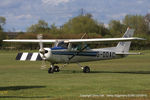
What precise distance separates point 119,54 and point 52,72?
501 centimetres

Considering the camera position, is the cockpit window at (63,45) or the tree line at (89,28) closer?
the cockpit window at (63,45)

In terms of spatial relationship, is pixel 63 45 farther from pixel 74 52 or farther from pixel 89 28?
pixel 89 28

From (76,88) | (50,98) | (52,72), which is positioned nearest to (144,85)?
(76,88)

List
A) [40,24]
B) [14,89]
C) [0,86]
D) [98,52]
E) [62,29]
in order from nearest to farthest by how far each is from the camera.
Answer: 1. [14,89]
2. [0,86]
3. [98,52]
4. [62,29]
5. [40,24]

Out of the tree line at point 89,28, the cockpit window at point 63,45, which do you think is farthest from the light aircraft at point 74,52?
the tree line at point 89,28

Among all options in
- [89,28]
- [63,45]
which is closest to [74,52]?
[63,45]

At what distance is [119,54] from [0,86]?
38.3 ft

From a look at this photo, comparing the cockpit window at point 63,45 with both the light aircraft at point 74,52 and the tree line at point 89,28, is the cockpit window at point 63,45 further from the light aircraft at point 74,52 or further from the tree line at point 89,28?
the tree line at point 89,28

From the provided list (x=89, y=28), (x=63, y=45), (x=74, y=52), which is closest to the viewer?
(x=63, y=45)

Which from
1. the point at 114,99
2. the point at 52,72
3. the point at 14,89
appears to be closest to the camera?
the point at 114,99

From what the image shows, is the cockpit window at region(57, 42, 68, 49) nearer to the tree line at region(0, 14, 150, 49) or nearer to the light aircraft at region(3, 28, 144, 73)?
the light aircraft at region(3, 28, 144, 73)

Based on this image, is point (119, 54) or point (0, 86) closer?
point (0, 86)

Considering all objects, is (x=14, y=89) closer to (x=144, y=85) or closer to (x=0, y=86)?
(x=0, y=86)

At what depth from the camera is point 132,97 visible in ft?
42.4
